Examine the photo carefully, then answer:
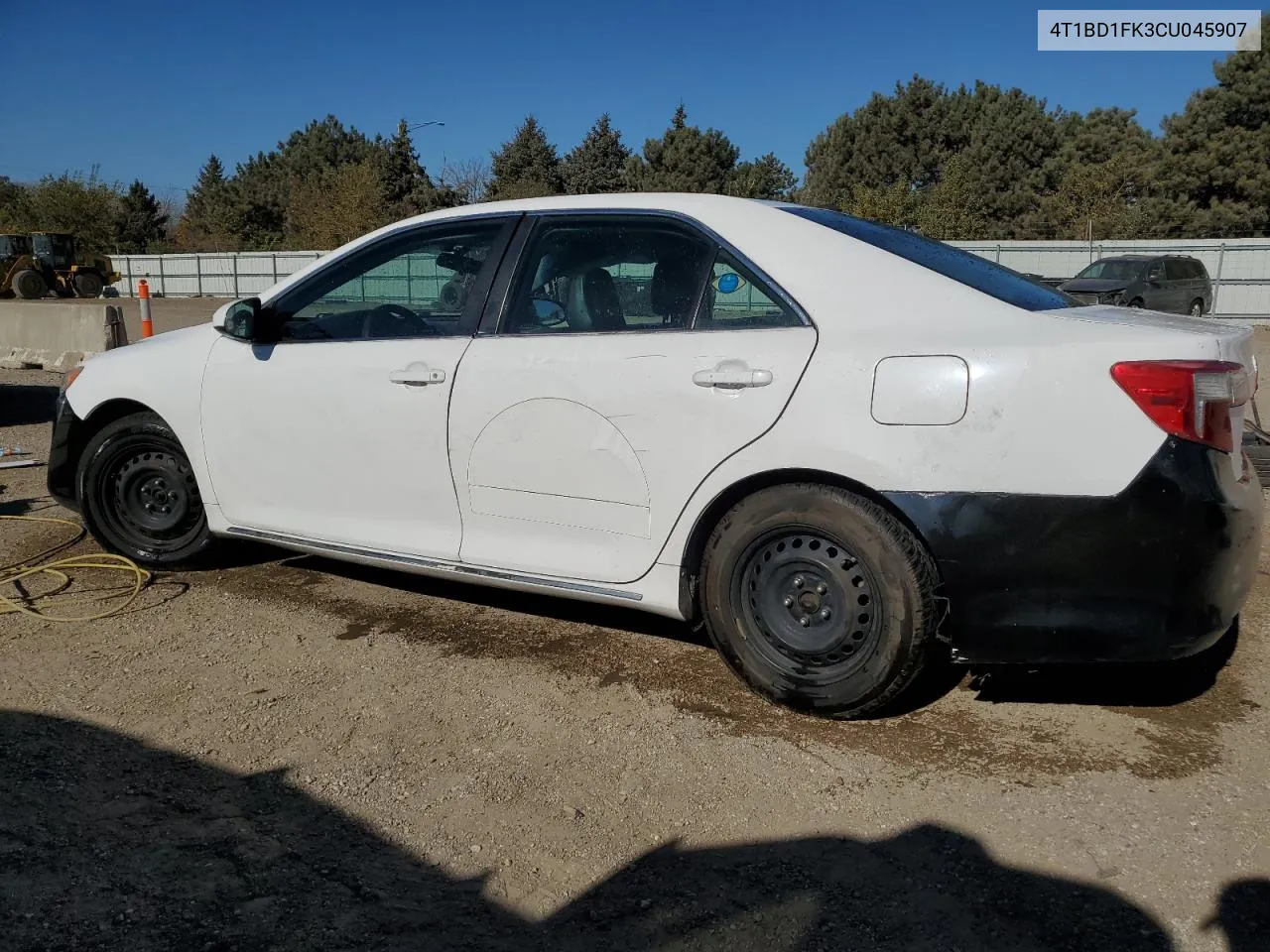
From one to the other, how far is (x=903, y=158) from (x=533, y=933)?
59338 millimetres

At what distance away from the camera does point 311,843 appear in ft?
8.79

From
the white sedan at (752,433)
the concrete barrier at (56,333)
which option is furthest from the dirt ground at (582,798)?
the concrete barrier at (56,333)

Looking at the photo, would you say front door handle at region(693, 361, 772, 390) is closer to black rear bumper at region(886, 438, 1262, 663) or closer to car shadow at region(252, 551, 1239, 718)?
black rear bumper at region(886, 438, 1262, 663)

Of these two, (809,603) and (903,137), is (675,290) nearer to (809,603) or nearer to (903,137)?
(809,603)

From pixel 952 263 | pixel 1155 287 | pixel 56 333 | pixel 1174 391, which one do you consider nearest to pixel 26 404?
pixel 56 333

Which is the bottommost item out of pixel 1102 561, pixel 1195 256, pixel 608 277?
pixel 1102 561

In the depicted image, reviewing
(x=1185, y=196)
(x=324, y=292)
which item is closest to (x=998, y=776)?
(x=324, y=292)

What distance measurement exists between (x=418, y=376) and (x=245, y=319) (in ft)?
3.03

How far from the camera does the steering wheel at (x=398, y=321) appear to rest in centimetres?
403

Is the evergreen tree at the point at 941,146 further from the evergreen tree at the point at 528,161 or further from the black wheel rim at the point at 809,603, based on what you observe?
the black wheel rim at the point at 809,603

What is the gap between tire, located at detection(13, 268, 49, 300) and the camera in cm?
3303

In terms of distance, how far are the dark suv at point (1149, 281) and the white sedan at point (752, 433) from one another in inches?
815

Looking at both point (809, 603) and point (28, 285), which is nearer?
point (809, 603)

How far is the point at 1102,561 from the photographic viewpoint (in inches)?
115
